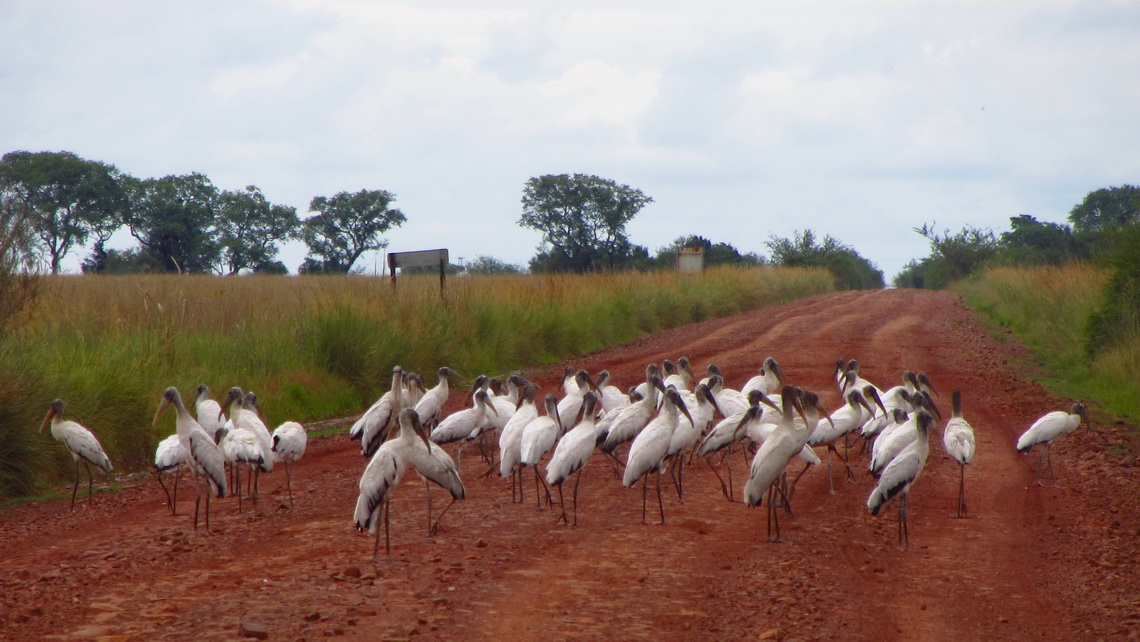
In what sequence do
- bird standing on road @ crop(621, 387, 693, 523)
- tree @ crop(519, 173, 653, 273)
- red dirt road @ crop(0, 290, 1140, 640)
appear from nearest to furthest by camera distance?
red dirt road @ crop(0, 290, 1140, 640)
bird standing on road @ crop(621, 387, 693, 523)
tree @ crop(519, 173, 653, 273)

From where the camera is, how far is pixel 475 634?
16.9 ft

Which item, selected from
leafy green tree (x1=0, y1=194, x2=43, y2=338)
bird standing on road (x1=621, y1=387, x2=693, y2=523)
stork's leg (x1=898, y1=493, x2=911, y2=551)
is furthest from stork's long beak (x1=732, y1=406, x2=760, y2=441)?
leafy green tree (x1=0, y1=194, x2=43, y2=338)

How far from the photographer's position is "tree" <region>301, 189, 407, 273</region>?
149 feet

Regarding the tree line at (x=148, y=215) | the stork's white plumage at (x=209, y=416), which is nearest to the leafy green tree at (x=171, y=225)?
the tree line at (x=148, y=215)

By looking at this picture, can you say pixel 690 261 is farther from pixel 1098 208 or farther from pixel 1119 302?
pixel 1098 208

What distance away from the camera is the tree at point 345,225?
4547cm

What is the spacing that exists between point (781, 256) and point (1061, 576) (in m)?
61.3

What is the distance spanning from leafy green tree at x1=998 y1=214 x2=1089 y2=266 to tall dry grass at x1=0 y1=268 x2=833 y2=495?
119ft

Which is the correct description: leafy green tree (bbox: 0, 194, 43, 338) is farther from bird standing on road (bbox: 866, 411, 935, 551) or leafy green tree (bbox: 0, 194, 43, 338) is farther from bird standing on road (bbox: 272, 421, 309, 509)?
bird standing on road (bbox: 866, 411, 935, 551)

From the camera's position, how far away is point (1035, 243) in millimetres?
61188

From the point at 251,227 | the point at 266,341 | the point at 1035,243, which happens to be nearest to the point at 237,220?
the point at 251,227

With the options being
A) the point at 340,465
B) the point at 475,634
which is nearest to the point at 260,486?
the point at 340,465

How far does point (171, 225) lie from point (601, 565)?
34696mm

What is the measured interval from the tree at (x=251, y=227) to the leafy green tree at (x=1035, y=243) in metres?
35.2
